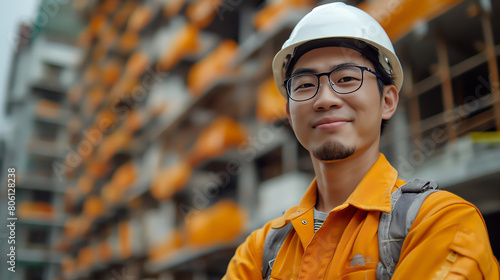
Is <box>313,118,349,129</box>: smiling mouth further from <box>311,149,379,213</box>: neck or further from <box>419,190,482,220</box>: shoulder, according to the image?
<box>419,190,482,220</box>: shoulder

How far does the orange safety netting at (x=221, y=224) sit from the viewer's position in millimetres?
15294

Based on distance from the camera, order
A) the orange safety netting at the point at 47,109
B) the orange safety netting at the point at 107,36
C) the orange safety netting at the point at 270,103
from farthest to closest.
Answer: the orange safety netting at the point at 47,109 → the orange safety netting at the point at 107,36 → the orange safety netting at the point at 270,103

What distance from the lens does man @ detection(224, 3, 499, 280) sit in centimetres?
168

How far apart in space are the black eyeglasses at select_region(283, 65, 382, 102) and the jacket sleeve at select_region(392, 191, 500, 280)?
0.62 metres

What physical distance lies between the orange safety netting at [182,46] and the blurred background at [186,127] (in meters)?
0.09

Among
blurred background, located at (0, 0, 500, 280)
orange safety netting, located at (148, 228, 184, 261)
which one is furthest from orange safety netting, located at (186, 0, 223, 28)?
orange safety netting, located at (148, 228, 184, 261)

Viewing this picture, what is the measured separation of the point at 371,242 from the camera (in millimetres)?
1737

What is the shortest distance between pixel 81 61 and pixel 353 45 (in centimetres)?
4089

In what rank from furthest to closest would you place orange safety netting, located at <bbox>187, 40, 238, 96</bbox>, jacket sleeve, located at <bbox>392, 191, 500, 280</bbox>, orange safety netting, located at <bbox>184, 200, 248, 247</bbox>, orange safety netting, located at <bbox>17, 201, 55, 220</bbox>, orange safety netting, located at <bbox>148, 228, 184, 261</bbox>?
orange safety netting, located at <bbox>17, 201, 55, 220</bbox>
orange safety netting, located at <bbox>148, 228, 184, 261</bbox>
orange safety netting, located at <bbox>187, 40, 238, 96</bbox>
orange safety netting, located at <bbox>184, 200, 248, 247</bbox>
jacket sleeve, located at <bbox>392, 191, 500, 280</bbox>

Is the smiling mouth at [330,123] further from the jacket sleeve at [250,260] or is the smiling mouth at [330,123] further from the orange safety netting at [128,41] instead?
the orange safety netting at [128,41]

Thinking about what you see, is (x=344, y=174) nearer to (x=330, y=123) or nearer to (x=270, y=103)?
(x=330, y=123)

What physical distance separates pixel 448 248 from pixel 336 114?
2.19ft

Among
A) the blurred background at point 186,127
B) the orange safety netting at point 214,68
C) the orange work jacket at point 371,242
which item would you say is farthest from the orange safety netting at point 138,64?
the orange work jacket at point 371,242

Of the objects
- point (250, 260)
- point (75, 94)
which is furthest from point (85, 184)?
point (250, 260)
